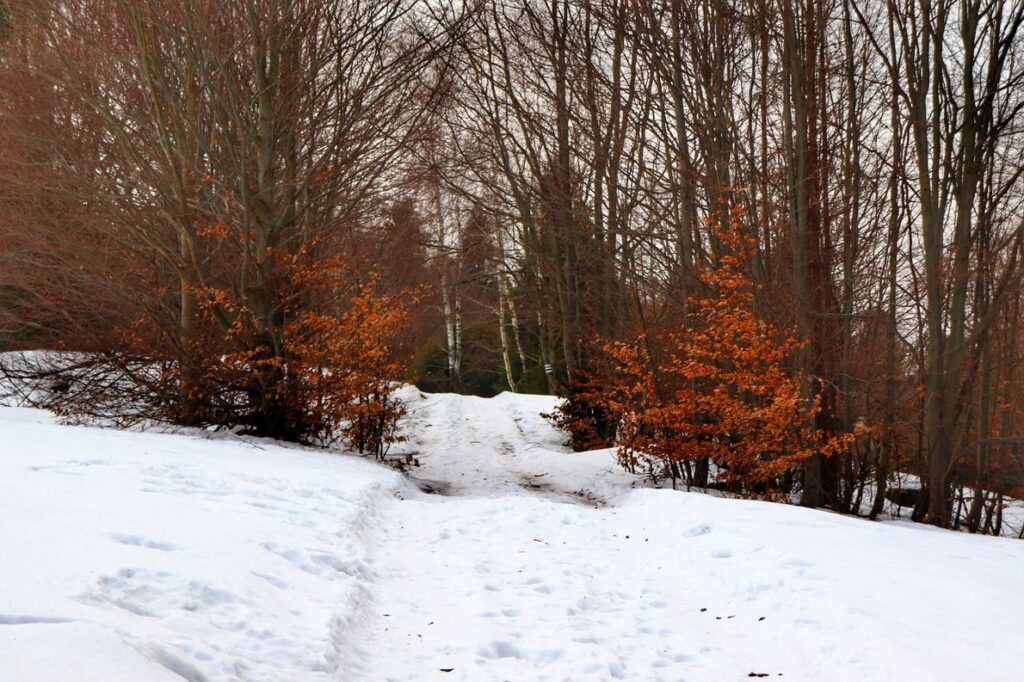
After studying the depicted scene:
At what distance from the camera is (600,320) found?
1716 cm

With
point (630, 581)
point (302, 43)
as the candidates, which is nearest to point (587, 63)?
point (302, 43)

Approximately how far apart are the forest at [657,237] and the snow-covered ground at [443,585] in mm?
3065

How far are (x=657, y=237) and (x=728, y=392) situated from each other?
2800mm

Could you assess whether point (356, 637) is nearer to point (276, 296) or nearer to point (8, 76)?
point (276, 296)

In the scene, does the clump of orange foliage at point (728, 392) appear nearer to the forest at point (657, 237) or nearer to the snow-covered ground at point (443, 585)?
the forest at point (657, 237)

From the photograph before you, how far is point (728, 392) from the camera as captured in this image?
12.0 m

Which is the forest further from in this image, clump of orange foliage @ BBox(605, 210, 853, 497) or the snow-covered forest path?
the snow-covered forest path

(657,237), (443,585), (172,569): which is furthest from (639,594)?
(657,237)

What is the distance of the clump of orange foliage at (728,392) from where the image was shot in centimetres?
1066

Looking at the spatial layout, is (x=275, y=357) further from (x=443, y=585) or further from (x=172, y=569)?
(x=172, y=569)

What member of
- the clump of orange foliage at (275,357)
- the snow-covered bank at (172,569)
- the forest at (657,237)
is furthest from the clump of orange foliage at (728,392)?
the snow-covered bank at (172,569)

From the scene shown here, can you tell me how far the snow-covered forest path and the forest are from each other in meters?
2.80

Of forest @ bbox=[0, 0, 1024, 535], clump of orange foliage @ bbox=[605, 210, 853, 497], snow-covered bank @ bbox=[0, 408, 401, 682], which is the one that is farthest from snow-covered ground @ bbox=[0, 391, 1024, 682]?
forest @ bbox=[0, 0, 1024, 535]

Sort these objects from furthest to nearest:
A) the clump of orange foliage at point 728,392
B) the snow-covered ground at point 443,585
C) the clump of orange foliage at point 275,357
→ the clump of orange foliage at point 275,357 → the clump of orange foliage at point 728,392 → the snow-covered ground at point 443,585
